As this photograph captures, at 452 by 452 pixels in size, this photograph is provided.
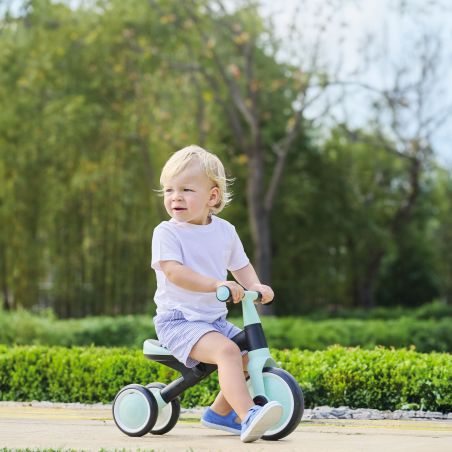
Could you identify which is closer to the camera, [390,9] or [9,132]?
[390,9]

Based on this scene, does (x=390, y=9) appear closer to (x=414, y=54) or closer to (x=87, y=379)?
(x=414, y=54)

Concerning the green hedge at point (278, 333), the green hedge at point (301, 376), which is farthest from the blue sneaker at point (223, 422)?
the green hedge at point (278, 333)

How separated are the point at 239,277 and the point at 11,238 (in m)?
17.7

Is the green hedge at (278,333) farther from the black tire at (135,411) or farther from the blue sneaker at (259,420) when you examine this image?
the blue sneaker at (259,420)

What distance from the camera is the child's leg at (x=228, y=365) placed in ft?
13.9

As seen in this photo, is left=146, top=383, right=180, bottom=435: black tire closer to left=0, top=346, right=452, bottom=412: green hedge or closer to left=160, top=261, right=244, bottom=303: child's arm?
left=160, top=261, right=244, bottom=303: child's arm

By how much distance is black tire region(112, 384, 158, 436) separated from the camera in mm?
4738

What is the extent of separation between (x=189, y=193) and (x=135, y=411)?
1208 millimetres

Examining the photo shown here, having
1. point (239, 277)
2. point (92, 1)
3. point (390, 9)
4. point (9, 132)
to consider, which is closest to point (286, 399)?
point (239, 277)

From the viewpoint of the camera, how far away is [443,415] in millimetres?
6148

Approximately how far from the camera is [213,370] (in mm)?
4590

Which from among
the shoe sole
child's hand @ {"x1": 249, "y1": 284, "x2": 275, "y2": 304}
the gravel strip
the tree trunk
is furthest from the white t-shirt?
the tree trunk

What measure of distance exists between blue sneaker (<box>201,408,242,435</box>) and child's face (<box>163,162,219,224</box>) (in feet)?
3.36

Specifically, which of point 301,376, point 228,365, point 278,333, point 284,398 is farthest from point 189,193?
point 278,333
